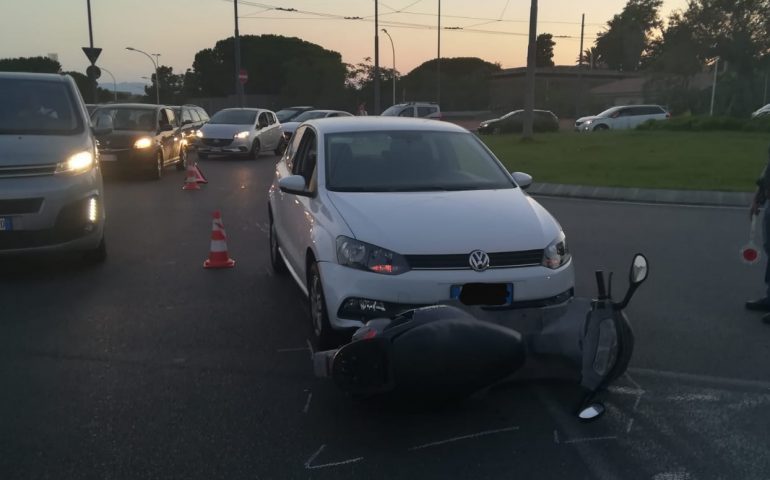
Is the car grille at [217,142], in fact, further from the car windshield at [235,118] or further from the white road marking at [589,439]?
the white road marking at [589,439]

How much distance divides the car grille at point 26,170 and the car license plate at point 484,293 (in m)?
4.67

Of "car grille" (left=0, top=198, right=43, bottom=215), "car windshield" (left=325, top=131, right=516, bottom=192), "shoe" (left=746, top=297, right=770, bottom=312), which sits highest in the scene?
"car windshield" (left=325, top=131, right=516, bottom=192)

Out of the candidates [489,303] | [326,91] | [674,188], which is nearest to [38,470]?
[489,303]

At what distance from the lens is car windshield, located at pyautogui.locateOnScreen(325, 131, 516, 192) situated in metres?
6.12

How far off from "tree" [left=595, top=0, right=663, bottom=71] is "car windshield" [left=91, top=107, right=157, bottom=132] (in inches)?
3071

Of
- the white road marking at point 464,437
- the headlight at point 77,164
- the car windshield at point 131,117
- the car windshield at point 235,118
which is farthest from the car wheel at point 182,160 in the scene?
the white road marking at point 464,437

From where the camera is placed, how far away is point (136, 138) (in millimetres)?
17109

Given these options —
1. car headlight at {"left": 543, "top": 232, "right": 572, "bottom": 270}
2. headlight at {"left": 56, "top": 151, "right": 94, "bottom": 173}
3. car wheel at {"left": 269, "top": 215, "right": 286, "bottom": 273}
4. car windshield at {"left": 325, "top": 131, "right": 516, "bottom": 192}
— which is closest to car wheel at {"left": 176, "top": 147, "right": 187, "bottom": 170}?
headlight at {"left": 56, "top": 151, "right": 94, "bottom": 173}

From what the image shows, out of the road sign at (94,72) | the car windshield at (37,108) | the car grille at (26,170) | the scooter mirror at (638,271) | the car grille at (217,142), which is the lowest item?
the car grille at (217,142)

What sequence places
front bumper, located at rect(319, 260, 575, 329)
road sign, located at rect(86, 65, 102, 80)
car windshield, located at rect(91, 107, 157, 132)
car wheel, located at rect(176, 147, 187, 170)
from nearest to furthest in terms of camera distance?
1. front bumper, located at rect(319, 260, 575, 329)
2. car windshield, located at rect(91, 107, 157, 132)
3. car wheel, located at rect(176, 147, 187, 170)
4. road sign, located at rect(86, 65, 102, 80)

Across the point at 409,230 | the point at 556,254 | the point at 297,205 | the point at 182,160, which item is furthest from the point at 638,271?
the point at 182,160

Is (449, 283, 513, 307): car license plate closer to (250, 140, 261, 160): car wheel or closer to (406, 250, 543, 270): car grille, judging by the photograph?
(406, 250, 543, 270): car grille

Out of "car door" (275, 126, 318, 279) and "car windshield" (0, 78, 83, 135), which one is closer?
"car door" (275, 126, 318, 279)

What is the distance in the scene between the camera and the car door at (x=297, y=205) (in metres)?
6.08
